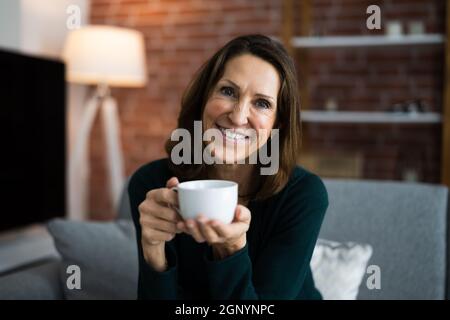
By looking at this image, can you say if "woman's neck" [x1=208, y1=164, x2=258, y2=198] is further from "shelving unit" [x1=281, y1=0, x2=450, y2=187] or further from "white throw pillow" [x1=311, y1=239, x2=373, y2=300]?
"shelving unit" [x1=281, y1=0, x2=450, y2=187]

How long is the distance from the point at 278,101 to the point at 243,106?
0.07 metres

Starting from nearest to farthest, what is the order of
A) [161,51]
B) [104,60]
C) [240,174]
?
1. [240,174]
2. [104,60]
3. [161,51]

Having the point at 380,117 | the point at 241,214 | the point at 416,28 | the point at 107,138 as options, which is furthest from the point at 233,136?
the point at 107,138

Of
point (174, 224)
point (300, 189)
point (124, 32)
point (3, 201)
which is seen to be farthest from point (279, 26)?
point (174, 224)

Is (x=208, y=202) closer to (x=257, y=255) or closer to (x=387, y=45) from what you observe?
(x=257, y=255)

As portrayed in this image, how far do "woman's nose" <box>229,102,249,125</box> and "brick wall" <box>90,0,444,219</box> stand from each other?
2283mm

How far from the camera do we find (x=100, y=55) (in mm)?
2664

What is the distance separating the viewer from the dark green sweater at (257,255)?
627 mm

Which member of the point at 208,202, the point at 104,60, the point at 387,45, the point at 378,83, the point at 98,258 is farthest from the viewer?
the point at 378,83

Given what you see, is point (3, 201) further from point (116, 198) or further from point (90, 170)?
point (90, 170)

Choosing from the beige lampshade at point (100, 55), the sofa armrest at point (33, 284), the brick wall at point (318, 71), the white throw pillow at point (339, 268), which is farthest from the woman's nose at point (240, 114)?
the brick wall at point (318, 71)

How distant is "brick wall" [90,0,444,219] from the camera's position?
2.72 m

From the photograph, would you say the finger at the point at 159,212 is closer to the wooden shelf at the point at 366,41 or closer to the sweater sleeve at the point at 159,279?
the sweater sleeve at the point at 159,279

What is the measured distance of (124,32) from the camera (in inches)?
108
